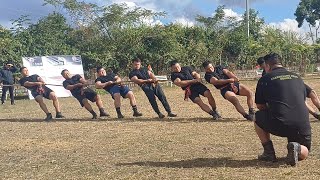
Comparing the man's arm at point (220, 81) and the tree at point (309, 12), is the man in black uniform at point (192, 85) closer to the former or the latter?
the man's arm at point (220, 81)

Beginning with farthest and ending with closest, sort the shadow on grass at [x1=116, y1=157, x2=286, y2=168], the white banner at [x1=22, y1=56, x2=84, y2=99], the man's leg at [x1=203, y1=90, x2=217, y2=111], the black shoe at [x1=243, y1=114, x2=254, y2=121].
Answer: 1. the white banner at [x1=22, y1=56, x2=84, y2=99]
2. the man's leg at [x1=203, y1=90, x2=217, y2=111]
3. the black shoe at [x1=243, y1=114, x2=254, y2=121]
4. the shadow on grass at [x1=116, y1=157, x2=286, y2=168]

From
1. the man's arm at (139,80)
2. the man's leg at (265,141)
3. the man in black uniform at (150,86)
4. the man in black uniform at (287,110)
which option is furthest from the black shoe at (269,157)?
the man's arm at (139,80)

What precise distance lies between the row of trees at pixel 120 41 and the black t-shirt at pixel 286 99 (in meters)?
21.7

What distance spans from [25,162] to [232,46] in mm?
30411

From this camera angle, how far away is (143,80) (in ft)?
39.0

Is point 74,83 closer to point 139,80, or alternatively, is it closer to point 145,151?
point 139,80

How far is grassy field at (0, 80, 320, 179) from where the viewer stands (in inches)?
223

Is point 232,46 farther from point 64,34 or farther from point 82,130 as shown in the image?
Result: point 82,130

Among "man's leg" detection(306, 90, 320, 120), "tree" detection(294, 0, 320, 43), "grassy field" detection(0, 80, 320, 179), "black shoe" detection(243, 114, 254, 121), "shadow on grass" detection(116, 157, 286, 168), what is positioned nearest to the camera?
"grassy field" detection(0, 80, 320, 179)

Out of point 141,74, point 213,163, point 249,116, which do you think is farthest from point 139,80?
point 213,163

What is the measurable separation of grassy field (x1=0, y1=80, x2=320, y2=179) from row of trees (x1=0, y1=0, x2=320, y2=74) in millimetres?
16787

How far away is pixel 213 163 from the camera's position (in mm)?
6094

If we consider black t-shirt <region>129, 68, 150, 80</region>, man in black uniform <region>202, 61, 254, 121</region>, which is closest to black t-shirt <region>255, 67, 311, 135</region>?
man in black uniform <region>202, 61, 254, 121</region>

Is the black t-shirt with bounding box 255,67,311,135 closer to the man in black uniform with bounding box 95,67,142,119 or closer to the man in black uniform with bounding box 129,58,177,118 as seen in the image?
the man in black uniform with bounding box 129,58,177,118
